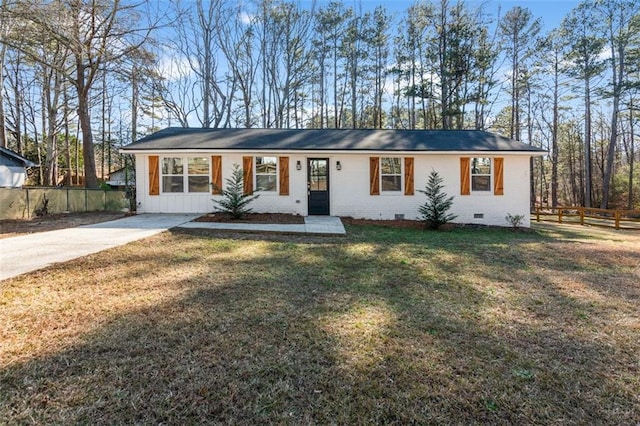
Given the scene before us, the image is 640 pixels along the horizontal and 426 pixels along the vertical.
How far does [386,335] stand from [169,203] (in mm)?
9877

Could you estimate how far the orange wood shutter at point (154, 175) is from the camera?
417 inches

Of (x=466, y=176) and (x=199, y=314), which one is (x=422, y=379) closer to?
(x=199, y=314)

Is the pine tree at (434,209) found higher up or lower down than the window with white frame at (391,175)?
lower down

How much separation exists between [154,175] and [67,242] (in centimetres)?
494

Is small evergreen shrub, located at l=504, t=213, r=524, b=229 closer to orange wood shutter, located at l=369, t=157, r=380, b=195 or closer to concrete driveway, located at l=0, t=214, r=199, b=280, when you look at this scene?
orange wood shutter, located at l=369, t=157, r=380, b=195

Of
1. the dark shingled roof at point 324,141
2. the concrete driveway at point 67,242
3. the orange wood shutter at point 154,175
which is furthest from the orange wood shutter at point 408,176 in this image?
the orange wood shutter at point 154,175

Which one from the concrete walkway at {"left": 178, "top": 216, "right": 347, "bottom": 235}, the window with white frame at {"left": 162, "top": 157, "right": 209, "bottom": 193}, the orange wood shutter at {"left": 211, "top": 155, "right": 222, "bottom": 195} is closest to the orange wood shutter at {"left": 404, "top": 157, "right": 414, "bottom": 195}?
the concrete walkway at {"left": 178, "top": 216, "right": 347, "bottom": 235}

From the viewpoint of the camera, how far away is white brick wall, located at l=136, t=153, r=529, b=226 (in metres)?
11.0

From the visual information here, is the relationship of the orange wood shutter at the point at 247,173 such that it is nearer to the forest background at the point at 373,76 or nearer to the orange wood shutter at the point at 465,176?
the orange wood shutter at the point at 465,176

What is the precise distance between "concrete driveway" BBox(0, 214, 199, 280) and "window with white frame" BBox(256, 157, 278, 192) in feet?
9.80

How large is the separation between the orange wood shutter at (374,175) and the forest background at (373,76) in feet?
36.5

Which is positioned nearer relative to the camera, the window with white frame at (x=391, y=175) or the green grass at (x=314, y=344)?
the green grass at (x=314, y=344)

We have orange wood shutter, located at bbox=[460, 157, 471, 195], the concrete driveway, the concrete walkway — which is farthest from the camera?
orange wood shutter, located at bbox=[460, 157, 471, 195]

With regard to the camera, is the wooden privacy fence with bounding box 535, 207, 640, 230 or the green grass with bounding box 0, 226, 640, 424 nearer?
the green grass with bounding box 0, 226, 640, 424
